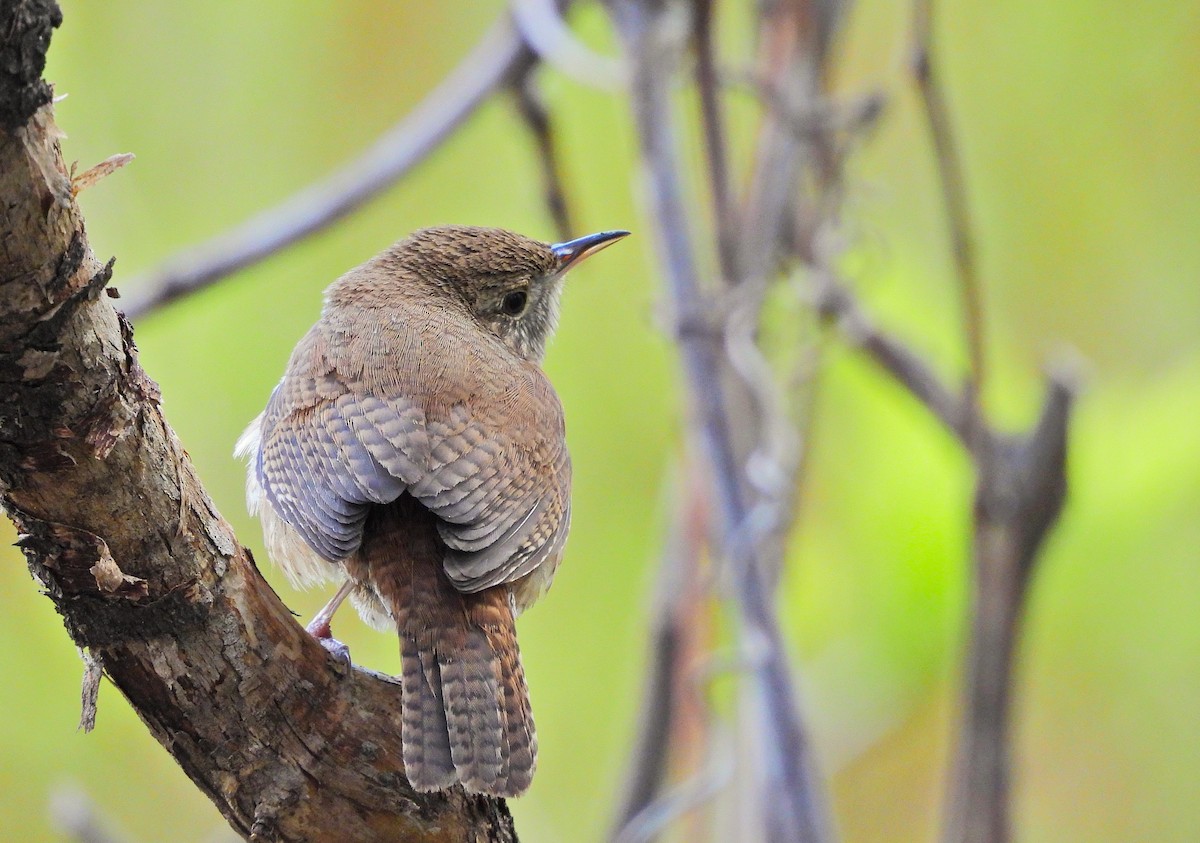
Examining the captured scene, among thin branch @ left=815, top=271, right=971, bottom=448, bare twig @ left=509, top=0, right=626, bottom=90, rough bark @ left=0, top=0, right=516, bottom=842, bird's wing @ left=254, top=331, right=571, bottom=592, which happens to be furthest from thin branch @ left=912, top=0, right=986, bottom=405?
rough bark @ left=0, top=0, right=516, bottom=842

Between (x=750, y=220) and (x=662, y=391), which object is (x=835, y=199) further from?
(x=662, y=391)

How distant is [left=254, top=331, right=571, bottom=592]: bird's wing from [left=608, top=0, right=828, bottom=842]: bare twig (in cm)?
49

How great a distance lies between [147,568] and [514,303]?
1.84 m

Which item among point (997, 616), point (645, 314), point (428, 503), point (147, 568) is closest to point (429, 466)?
point (428, 503)

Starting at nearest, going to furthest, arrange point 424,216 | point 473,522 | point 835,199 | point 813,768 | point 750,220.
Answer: point 473,522 < point 813,768 < point 750,220 < point 835,199 < point 424,216

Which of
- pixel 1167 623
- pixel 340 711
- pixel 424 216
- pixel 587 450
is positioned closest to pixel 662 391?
pixel 587 450

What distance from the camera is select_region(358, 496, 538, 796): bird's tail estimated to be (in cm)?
182

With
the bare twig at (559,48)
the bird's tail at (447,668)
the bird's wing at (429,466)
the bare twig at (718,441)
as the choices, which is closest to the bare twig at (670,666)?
the bare twig at (718,441)

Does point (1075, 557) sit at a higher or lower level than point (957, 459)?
lower

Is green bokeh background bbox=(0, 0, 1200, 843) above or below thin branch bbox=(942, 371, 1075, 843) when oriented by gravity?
above

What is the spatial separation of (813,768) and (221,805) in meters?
1.57

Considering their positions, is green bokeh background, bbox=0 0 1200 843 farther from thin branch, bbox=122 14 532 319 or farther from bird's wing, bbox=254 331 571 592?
bird's wing, bbox=254 331 571 592

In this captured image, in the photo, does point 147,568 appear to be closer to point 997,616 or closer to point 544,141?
point 997,616

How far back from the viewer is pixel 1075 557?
396 centimetres
